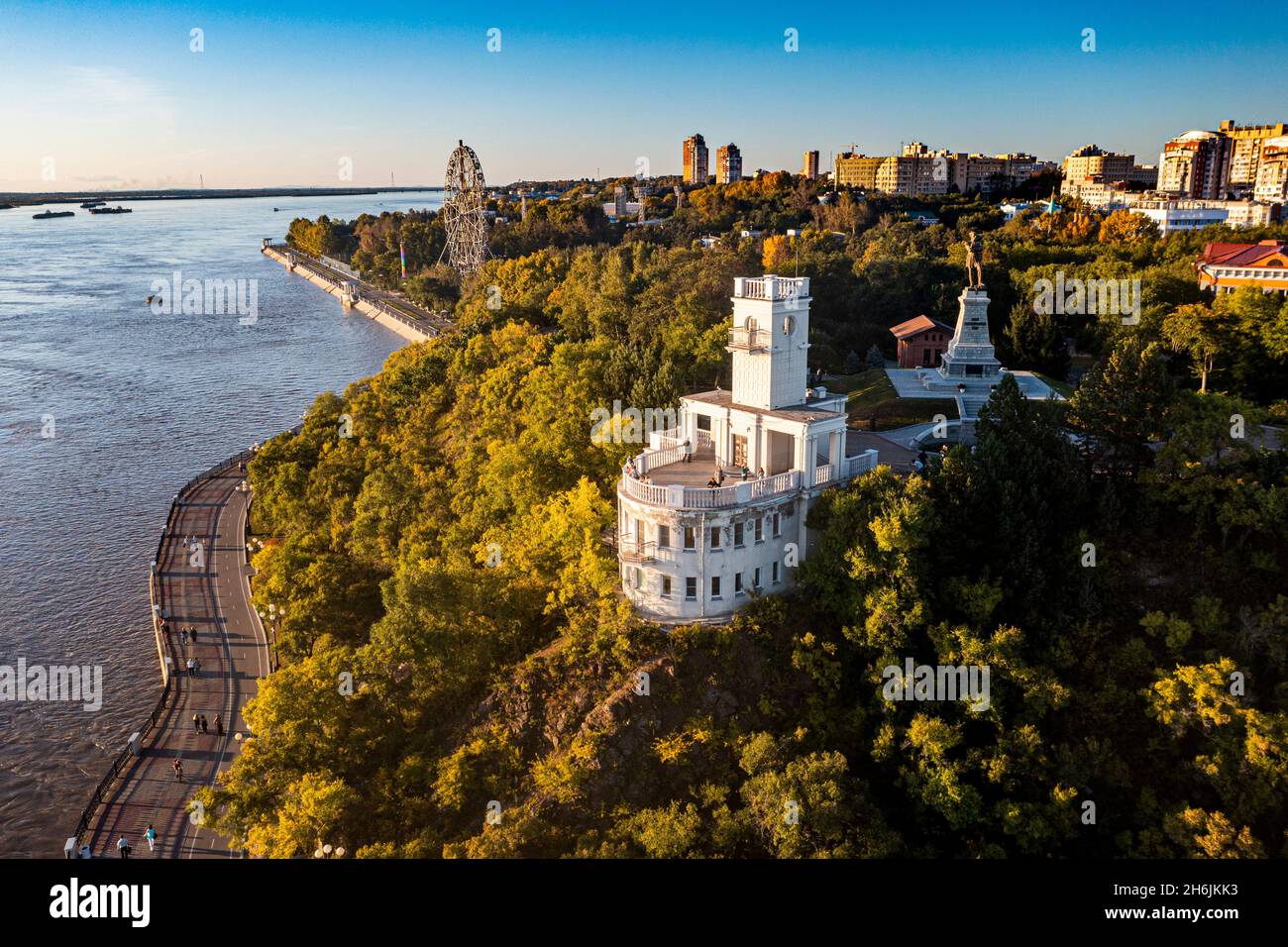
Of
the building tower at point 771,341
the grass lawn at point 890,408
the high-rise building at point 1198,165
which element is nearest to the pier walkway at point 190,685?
the building tower at point 771,341

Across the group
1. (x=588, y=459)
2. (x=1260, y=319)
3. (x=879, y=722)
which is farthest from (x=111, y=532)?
(x=1260, y=319)

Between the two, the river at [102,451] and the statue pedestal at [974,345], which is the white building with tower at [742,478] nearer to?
the statue pedestal at [974,345]

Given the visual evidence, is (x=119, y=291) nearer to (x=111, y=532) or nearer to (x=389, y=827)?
(x=111, y=532)

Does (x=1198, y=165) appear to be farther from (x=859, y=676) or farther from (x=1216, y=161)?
(x=859, y=676)

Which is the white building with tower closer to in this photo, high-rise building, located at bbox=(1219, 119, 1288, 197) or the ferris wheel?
the ferris wheel

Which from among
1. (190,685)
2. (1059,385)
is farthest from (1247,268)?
(190,685)
